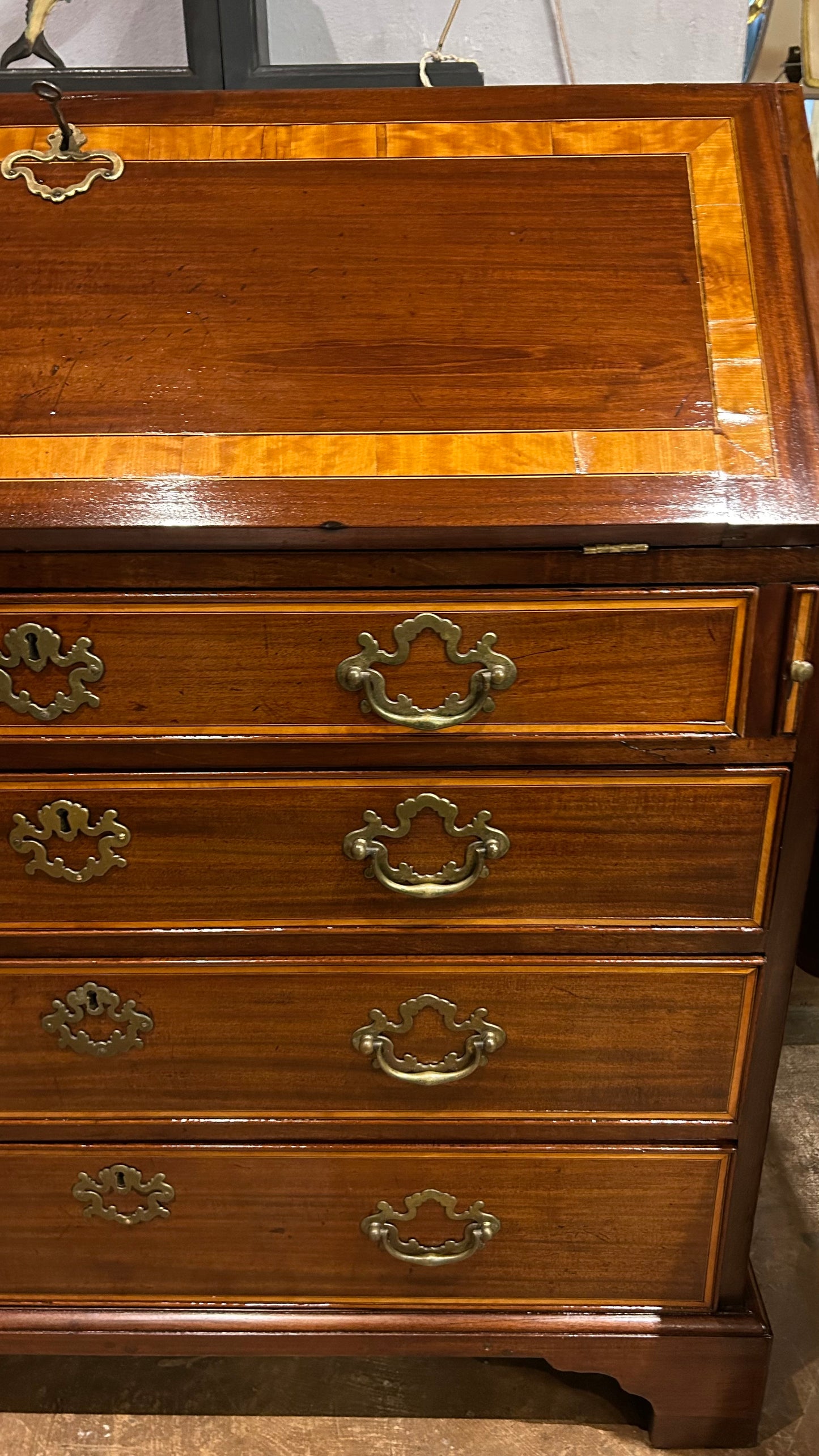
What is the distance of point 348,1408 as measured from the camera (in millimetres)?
1428

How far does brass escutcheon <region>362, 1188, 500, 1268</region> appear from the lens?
1.28 metres

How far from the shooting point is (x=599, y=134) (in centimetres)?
117

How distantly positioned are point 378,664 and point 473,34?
1.03m

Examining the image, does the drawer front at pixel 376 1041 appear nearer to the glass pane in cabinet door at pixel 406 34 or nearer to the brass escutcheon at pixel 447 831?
the brass escutcheon at pixel 447 831

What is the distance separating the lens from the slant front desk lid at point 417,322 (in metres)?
1.00

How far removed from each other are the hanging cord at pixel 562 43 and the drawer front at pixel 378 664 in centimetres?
94

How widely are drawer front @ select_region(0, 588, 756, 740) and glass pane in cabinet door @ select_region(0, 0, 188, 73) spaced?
88 cm

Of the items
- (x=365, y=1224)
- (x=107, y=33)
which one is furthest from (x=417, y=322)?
(x=365, y=1224)

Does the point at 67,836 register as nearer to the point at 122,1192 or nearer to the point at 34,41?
the point at 122,1192

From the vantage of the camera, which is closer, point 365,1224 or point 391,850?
point 391,850

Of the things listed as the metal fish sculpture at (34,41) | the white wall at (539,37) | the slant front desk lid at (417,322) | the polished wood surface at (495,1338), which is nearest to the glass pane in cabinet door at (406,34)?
the white wall at (539,37)

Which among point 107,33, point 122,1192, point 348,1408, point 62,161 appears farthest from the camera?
point 107,33

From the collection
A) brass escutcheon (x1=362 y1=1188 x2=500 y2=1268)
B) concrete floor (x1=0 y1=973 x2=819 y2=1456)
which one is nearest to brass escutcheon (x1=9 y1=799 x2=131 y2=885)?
brass escutcheon (x1=362 y1=1188 x2=500 y2=1268)

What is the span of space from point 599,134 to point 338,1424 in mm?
1467
